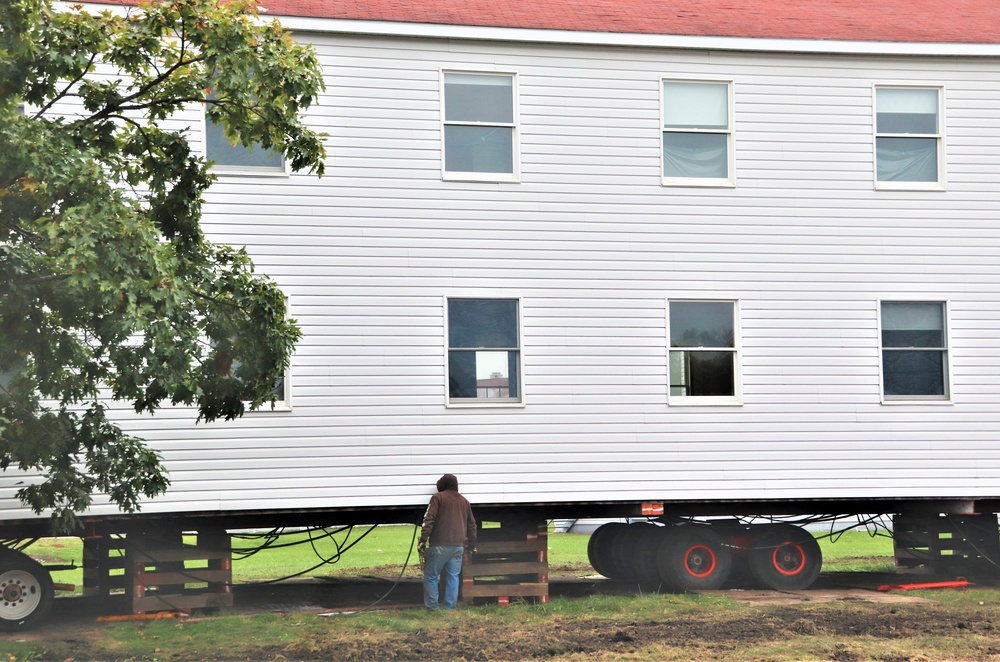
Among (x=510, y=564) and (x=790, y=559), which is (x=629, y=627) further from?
(x=790, y=559)

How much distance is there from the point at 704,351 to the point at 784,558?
10.9 feet

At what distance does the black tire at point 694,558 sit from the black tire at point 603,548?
63.7 inches

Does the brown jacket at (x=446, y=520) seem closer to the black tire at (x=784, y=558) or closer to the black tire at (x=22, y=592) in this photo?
the black tire at (x=22, y=592)

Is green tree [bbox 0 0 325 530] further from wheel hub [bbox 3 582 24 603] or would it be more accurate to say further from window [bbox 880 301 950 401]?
window [bbox 880 301 950 401]

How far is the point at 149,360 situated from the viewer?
11.5 m

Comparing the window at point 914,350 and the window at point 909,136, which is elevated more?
the window at point 909,136

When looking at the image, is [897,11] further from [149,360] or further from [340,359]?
[149,360]

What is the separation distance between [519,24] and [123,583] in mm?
9416

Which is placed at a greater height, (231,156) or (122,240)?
(231,156)

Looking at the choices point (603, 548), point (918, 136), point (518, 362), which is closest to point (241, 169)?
point (518, 362)

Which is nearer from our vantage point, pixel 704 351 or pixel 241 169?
pixel 241 169

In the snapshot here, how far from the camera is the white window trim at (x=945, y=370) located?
18.1 m

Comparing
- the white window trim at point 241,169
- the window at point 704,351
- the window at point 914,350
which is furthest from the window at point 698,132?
the white window trim at point 241,169

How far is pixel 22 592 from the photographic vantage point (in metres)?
15.4
